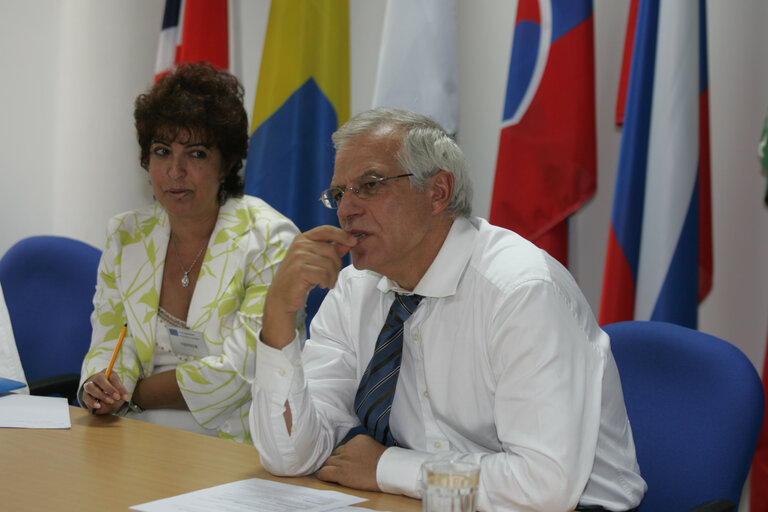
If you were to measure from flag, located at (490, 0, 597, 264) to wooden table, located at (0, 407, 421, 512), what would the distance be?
1399 mm

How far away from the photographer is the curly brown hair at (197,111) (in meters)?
2.60

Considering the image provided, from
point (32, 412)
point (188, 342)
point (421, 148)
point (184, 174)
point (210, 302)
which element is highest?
point (421, 148)

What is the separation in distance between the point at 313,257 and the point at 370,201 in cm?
17

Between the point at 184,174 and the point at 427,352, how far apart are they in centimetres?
120

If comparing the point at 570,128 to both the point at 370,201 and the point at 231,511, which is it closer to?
the point at 370,201

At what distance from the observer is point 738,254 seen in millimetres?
2742

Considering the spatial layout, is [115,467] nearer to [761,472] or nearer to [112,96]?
[761,472]

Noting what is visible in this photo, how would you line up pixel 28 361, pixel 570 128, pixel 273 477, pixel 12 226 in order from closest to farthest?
pixel 273 477 → pixel 570 128 → pixel 28 361 → pixel 12 226

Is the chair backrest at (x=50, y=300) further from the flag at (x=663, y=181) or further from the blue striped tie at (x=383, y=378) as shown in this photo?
the flag at (x=663, y=181)

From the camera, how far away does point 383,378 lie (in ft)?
5.56

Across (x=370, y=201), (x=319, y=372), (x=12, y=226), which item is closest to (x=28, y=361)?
(x=12, y=226)

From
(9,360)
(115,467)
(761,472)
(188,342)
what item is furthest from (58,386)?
(761,472)

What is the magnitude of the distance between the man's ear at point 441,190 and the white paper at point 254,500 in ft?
2.14

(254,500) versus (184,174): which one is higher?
(184,174)
